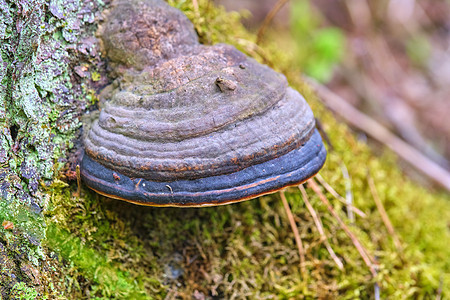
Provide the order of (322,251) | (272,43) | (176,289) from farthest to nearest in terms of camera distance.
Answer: (272,43), (322,251), (176,289)

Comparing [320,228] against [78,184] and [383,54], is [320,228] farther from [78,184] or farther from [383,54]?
[383,54]

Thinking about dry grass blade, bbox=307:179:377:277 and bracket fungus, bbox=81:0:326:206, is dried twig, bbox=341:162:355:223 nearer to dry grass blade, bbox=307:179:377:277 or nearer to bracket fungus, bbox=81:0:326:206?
dry grass blade, bbox=307:179:377:277

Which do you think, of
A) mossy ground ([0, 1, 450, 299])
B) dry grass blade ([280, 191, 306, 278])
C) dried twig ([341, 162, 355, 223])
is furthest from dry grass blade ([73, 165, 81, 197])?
dried twig ([341, 162, 355, 223])

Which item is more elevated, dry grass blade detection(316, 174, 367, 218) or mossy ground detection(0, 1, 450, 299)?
dry grass blade detection(316, 174, 367, 218)

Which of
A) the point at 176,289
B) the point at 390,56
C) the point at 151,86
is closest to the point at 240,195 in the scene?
the point at 151,86

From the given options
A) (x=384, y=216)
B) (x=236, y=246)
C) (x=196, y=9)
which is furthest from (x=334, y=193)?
(x=196, y=9)

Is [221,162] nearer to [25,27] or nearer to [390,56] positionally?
[25,27]
